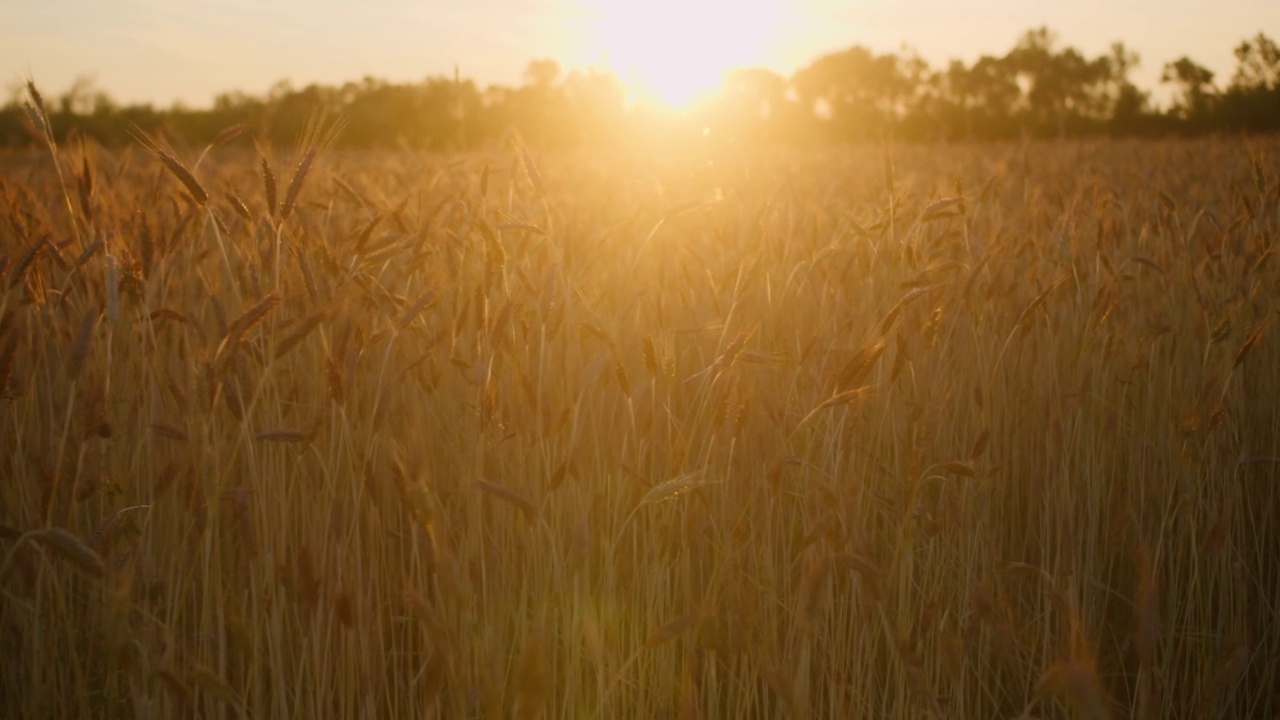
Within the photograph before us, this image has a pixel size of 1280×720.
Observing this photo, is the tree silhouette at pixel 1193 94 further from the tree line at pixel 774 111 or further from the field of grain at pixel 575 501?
the field of grain at pixel 575 501

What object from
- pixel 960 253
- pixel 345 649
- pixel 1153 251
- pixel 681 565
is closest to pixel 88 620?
pixel 345 649

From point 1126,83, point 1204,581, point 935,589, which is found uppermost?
point 1126,83

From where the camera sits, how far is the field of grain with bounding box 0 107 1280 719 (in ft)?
4.25

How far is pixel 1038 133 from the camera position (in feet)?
81.2

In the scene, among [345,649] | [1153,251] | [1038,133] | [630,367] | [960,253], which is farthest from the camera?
[1038,133]

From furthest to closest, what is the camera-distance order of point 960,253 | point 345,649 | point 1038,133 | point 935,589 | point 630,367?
1. point 1038,133
2. point 960,253
3. point 630,367
4. point 935,589
5. point 345,649

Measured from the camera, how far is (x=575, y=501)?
1666mm

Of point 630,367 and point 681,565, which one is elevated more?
point 630,367

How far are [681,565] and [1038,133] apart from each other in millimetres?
26347

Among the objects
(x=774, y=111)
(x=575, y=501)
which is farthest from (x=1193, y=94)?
(x=575, y=501)

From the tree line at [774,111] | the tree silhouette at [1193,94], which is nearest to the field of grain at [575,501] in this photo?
the tree line at [774,111]

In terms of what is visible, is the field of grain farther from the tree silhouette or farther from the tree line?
the tree silhouette

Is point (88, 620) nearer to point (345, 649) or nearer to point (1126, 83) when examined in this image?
point (345, 649)

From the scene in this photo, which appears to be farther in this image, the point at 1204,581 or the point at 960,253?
the point at 960,253
